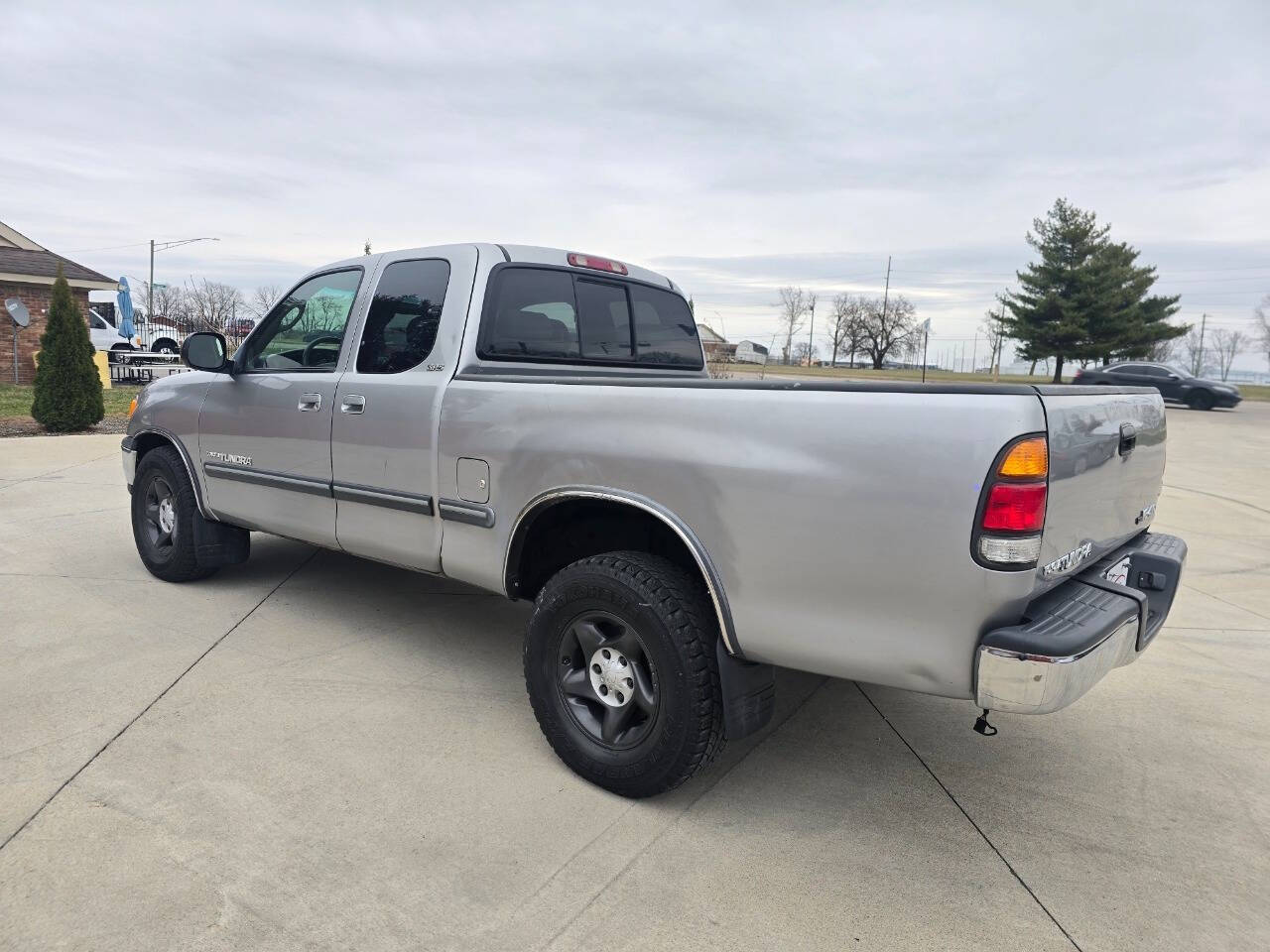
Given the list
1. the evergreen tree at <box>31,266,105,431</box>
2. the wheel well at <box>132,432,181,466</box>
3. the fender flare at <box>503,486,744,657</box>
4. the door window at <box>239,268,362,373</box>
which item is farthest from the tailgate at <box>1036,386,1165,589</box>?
the evergreen tree at <box>31,266,105,431</box>

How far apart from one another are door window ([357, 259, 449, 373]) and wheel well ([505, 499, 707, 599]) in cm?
95

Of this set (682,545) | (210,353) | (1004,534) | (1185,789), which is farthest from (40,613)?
(1185,789)

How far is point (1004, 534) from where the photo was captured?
223cm

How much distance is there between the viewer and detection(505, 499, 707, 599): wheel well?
308cm

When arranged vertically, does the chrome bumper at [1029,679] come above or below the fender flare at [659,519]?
below

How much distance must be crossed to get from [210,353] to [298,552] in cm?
204

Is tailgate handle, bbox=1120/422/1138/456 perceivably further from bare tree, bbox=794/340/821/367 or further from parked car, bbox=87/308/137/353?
bare tree, bbox=794/340/821/367

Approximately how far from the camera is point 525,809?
2.86 m

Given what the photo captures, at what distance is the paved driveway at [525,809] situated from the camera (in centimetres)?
232

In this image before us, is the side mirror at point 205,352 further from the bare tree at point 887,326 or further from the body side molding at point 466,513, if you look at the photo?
the bare tree at point 887,326

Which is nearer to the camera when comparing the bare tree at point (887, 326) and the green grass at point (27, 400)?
the green grass at point (27, 400)

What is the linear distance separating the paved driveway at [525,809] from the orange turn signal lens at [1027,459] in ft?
3.98

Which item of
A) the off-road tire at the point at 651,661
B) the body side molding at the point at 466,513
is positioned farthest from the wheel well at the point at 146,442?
the off-road tire at the point at 651,661

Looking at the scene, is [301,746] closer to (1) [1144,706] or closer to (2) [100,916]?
(2) [100,916]
